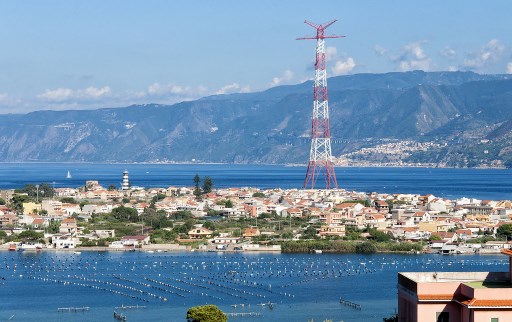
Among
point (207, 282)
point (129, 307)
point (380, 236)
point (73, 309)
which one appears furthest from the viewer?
point (380, 236)

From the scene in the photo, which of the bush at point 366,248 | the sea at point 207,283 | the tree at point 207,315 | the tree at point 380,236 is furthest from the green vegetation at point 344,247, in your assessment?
the tree at point 207,315

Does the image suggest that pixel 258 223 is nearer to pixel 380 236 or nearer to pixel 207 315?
pixel 380 236

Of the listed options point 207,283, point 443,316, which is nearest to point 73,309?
point 207,283

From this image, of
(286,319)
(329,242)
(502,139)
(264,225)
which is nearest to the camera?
(286,319)

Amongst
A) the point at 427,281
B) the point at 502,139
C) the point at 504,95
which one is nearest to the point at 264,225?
the point at 427,281

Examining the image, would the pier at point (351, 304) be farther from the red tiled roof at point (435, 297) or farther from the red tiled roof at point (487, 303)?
the red tiled roof at point (487, 303)

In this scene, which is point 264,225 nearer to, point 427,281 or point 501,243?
point 501,243
